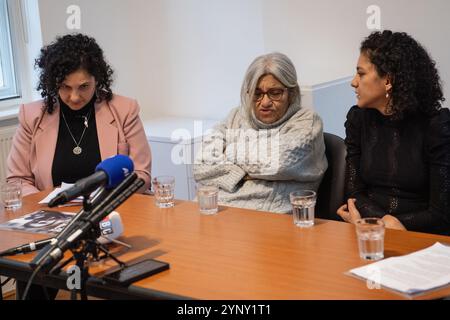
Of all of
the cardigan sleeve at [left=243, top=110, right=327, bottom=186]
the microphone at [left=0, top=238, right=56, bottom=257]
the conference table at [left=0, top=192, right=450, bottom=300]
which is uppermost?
the cardigan sleeve at [left=243, top=110, right=327, bottom=186]

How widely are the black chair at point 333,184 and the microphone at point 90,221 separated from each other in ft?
3.76

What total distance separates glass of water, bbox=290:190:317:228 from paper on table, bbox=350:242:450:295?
1.31 ft

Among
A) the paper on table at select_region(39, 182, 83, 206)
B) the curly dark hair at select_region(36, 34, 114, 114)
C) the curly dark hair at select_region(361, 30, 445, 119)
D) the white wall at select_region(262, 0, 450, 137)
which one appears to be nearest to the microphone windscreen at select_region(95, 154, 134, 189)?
the paper on table at select_region(39, 182, 83, 206)

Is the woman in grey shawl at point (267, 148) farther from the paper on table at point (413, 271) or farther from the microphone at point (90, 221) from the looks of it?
the microphone at point (90, 221)

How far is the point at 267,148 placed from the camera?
2822 millimetres

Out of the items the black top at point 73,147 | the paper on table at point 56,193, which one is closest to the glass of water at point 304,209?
the paper on table at point 56,193

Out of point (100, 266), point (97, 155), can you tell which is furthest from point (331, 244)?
point (97, 155)

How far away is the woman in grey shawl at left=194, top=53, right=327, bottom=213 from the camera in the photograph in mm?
2770

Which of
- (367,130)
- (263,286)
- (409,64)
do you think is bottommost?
(263,286)

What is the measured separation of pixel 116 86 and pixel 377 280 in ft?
10.1

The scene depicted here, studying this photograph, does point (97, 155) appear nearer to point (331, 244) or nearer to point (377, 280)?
point (331, 244)

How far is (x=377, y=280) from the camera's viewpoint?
71.9 inches

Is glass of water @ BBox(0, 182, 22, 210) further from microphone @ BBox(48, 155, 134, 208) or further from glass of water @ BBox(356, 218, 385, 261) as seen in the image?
glass of water @ BBox(356, 218, 385, 261)

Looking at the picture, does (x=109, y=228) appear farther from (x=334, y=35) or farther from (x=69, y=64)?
(x=334, y=35)
